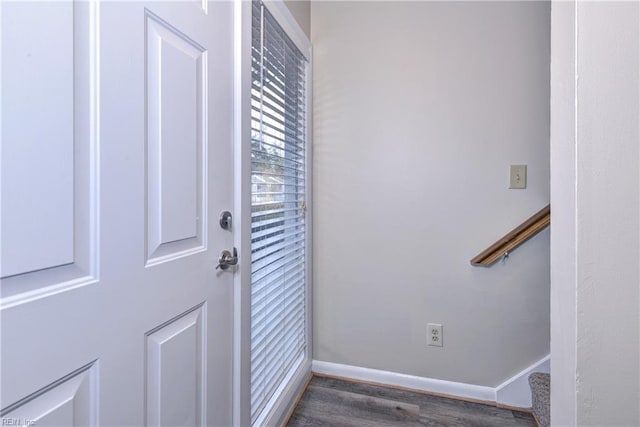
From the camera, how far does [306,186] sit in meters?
1.81

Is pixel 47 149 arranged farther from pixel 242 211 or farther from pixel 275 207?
pixel 275 207

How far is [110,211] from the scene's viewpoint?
2.10ft

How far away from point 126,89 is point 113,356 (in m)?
0.58

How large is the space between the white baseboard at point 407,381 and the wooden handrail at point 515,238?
0.70m

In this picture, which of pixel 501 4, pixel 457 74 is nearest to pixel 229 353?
pixel 457 74

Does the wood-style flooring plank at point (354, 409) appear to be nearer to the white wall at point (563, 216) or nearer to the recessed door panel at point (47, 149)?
the white wall at point (563, 216)

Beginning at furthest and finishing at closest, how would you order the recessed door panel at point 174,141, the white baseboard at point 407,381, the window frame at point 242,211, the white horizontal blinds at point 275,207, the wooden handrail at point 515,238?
Answer: the white baseboard at point 407,381
the wooden handrail at point 515,238
the white horizontal blinds at point 275,207
the window frame at point 242,211
the recessed door panel at point 174,141

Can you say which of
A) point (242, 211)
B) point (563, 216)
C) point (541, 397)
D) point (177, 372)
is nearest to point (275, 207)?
point (242, 211)

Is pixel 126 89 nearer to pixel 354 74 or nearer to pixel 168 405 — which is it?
pixel 168 405

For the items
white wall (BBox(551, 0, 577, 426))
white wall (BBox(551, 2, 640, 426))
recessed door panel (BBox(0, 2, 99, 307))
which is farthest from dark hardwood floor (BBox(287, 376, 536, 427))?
recessed door panel (BBox(0, 2, 99, 307))

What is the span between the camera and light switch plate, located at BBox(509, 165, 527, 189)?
158cm

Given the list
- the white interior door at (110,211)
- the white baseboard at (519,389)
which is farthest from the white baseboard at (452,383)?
the white interior door at (110,211)

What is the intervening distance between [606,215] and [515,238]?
108cm

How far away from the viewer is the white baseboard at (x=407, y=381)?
1.68 meters
